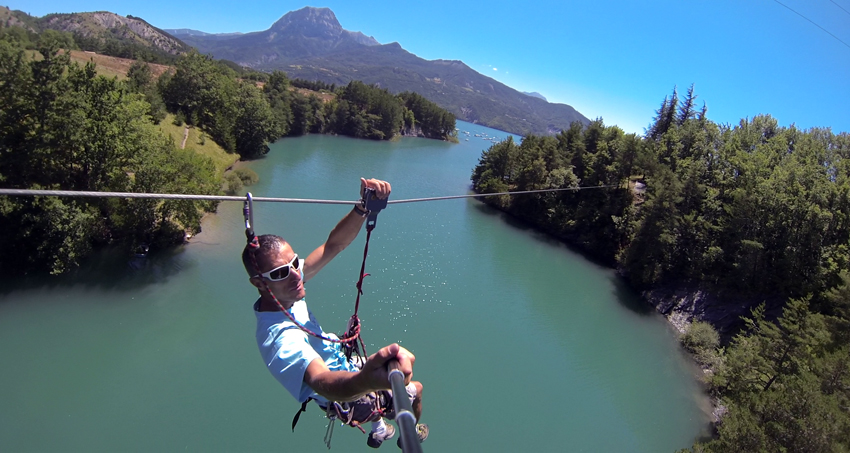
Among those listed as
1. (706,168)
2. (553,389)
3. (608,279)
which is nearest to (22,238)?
(553,389)

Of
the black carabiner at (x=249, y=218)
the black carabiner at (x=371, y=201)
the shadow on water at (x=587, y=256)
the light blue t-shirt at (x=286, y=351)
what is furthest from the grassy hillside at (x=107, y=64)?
the light blue t-shirt at (x=286, y=351)

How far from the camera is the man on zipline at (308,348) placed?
184 cm

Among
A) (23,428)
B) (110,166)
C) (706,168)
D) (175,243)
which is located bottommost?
(23,428)

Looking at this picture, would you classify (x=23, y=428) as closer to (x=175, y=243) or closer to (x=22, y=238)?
(x=22, y=238)

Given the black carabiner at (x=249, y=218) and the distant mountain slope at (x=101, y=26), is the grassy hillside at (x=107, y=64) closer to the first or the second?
the black carabiner at (x=249, y=218)

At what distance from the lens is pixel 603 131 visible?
98.5 feet

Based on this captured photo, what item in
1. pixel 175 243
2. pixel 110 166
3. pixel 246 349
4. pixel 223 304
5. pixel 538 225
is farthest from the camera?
pixel 538 225

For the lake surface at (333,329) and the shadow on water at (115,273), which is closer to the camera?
the lake surface at (333,329)

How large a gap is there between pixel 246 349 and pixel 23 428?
4.89m

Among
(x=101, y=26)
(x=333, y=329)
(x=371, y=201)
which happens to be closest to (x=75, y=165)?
(x=333, y=329)

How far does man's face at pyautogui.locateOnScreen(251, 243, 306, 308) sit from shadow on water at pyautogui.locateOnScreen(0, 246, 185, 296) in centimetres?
1492

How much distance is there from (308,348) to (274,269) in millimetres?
556

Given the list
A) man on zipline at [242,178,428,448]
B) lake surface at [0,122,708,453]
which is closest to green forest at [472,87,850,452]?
lake surface at [0,122,708,453]

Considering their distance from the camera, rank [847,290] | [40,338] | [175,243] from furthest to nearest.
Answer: [175,243] → [847,290] → [40,338]
